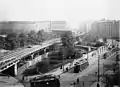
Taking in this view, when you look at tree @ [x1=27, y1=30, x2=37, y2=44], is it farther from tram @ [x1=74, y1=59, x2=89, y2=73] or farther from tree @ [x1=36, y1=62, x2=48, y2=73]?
tram @ [x1=74, y1=59, x2=89, y2=73]

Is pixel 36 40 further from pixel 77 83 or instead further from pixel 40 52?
pixel 77 83

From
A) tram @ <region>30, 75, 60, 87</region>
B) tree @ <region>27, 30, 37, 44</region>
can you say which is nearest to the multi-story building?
tree @ <region>27, 30, 37, 44</region>

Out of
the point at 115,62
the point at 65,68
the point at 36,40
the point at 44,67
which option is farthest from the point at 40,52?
the point at 115,62

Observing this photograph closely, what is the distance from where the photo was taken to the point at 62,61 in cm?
336

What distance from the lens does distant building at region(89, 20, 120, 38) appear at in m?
3.29

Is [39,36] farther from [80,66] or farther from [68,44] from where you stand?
[80,66]

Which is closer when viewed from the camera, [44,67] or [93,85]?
[93,85]

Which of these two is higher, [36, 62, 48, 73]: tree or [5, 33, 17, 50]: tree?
[5, 33, 17, 50]: tree

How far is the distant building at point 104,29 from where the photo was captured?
329 cm

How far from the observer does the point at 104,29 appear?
11.6 feet

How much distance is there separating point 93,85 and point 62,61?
82 centimetres

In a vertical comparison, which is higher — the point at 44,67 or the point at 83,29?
the point at 83,29

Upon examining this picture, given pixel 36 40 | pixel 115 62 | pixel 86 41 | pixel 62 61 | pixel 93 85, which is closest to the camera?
pixel 93 85

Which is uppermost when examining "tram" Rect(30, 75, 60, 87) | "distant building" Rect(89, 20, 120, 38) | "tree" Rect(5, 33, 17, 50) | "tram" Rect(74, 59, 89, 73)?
"distant building" Rect(89, 20, 120, 38)
